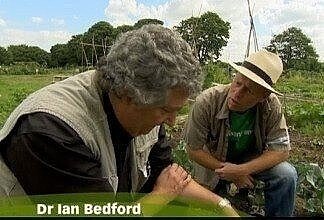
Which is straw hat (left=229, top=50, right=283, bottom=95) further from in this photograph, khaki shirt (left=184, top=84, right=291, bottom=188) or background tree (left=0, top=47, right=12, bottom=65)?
background tree (left=0, top=47, right=12, bottom=65)

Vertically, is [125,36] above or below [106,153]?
above

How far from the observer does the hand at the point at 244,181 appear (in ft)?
11.2

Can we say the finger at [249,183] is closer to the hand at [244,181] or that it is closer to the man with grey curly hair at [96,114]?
the hand at [244,181]

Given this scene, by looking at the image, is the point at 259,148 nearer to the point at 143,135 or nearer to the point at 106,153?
the point at 143,135

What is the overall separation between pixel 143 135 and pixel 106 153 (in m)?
0.25

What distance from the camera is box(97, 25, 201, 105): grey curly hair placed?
1789mm

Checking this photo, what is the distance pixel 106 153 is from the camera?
6.48ft

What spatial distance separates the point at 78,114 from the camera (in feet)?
6.06

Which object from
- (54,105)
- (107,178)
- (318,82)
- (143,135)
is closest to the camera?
(54,105)

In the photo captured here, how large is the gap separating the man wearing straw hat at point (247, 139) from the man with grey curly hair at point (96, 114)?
139cm

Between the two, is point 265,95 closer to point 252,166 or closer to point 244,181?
point 252,166

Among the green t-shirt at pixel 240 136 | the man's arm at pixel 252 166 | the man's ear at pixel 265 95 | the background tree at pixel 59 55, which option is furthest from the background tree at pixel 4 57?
the man's ear at pixel 265 95

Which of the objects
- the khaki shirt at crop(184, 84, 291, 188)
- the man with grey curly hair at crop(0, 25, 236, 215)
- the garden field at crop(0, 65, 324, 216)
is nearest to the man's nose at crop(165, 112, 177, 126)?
the man with grey curly hair at crop(0, 25, 236, 215)

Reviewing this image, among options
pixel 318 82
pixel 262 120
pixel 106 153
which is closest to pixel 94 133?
pixel 106 153
